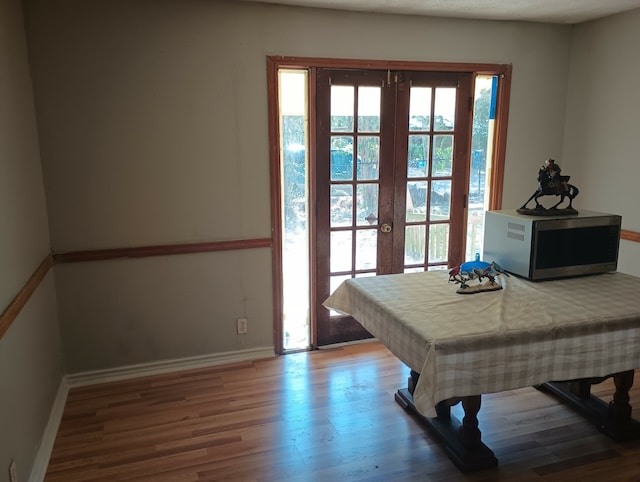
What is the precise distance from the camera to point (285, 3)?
3.28m

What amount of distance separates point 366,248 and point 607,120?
A: 2013 mm

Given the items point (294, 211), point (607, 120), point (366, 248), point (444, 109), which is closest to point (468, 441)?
point (366, 248)

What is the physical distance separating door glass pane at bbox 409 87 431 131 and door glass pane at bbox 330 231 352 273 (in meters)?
0.94

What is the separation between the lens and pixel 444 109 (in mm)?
3836

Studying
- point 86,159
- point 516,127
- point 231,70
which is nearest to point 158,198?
point 86,159

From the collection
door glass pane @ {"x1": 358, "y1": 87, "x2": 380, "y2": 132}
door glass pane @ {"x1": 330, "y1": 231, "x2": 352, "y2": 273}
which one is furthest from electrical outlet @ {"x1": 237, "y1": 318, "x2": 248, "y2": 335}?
door glass pane @ {"x1": 358, "y1": 87, "x2": 380, "y2": 132}

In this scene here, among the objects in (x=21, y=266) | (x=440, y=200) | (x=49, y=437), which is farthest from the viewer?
(x=440, y=200)

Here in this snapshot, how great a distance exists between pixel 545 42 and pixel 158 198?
314cm

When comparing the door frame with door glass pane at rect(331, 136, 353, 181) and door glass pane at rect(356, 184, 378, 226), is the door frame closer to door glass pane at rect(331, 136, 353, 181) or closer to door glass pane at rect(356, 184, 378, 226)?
door glass pane at rect(331, 136, 353, 181)

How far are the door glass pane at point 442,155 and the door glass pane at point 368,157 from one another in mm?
474

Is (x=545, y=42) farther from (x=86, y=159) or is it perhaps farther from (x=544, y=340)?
(x=86, y=159)

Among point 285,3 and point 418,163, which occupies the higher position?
point 285,3

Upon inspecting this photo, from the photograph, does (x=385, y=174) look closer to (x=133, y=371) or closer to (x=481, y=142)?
(x=481, y=142)

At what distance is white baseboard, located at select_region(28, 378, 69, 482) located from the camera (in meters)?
2.37
